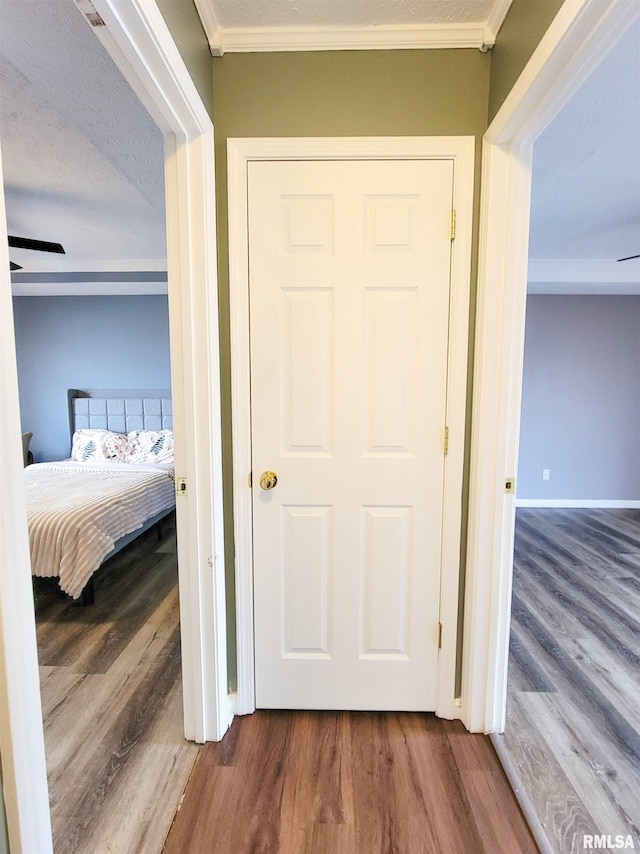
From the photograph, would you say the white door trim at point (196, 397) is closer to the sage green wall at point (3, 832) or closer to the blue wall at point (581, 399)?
the sage green wall at point (3, 832)

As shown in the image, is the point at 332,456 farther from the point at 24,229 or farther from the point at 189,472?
the point at 24,229

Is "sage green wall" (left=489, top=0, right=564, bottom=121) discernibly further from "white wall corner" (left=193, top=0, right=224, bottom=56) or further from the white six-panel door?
"white wall corner" (left=193, top=0, right=224, bottom=56)

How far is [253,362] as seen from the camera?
1494 mm

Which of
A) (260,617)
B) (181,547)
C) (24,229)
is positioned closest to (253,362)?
(181,547)

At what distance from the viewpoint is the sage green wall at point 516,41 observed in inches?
40.9

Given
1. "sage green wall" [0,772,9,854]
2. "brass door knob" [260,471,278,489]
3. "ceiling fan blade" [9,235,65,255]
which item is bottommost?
→ "sage green wall" [0,772,9,854]

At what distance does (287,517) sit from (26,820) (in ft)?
3.31

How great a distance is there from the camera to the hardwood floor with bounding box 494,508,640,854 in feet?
4.25

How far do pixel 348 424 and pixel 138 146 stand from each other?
1.57m

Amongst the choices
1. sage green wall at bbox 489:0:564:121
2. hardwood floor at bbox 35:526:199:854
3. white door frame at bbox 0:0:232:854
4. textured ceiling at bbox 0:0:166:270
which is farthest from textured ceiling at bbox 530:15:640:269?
hardwood floor at bbox 35:526:199:854

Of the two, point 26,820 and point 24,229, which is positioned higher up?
point 24,229

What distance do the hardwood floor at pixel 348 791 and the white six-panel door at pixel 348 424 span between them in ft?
0.35

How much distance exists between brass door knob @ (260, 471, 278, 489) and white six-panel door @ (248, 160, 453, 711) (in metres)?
0.02

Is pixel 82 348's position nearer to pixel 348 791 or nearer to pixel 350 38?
pixel 350 38
